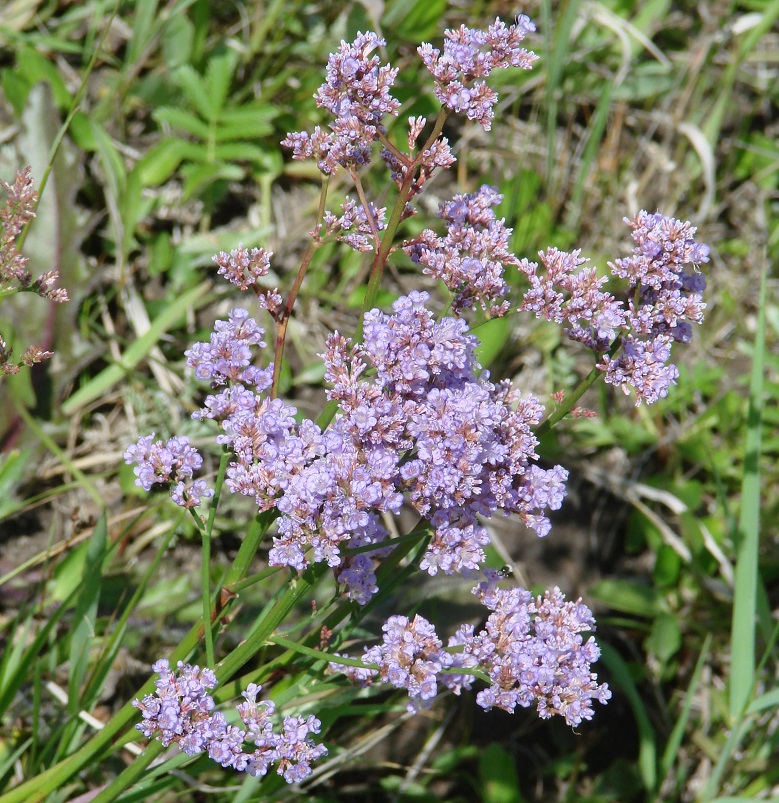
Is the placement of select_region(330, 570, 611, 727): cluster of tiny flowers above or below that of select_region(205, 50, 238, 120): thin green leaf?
below

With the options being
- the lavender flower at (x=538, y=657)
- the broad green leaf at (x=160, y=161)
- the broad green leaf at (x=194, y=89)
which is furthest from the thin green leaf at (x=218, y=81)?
the lavender flower at (x=538, y=657)

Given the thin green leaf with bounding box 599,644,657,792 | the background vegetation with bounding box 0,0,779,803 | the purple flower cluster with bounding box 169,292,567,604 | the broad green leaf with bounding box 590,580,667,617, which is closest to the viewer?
the purple flower cluster with bounding box 169,292,567,604

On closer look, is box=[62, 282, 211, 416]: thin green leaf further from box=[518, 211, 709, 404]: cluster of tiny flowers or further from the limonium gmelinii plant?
box=[518, 211, 709, 404]: cluster of tiny flowers

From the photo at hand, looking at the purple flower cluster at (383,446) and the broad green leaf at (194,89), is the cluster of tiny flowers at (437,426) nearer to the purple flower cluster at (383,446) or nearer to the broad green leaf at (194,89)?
the purple flower cluster at (383,446)

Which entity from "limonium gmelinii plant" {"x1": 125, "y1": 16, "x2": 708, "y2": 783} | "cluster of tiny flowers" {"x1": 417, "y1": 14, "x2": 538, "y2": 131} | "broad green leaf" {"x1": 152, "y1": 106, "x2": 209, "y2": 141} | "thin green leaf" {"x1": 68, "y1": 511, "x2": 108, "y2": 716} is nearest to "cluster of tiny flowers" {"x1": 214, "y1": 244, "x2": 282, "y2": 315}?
"limonium gmelinii plant" {"x1": 125, "y1": 16, "x2": 708, "y2": 783}

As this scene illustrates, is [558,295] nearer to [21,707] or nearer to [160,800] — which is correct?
[160,800]

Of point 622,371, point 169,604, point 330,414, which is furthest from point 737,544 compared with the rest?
point 169,604

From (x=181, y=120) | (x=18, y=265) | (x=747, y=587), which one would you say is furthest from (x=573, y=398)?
(x=181, y=120)
